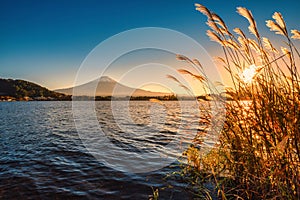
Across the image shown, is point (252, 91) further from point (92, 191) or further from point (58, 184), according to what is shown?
point (58, 184)

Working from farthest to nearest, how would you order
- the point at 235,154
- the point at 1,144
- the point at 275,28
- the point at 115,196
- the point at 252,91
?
the point at 1,144 < the point at 115,196 < the point at 235,154 < the point at 252,91 < the point at 275,28

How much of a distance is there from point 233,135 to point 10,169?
741 centimetres

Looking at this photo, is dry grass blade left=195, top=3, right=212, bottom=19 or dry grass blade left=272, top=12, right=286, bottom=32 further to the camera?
dry grass blade left=195, top=3, right=212, bottom=19

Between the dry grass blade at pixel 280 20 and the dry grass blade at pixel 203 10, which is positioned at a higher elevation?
the dry grass blade at pixel 203 10

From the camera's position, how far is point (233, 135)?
14.6ft

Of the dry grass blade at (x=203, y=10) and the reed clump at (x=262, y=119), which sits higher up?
the dry grass blade at (x=203, y=10)

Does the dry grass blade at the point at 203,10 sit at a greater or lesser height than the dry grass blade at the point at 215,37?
greater

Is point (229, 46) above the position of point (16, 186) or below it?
above

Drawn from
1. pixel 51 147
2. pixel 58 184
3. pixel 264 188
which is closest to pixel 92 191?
pixel 58 184

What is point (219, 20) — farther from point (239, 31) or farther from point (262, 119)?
point (262, 119)

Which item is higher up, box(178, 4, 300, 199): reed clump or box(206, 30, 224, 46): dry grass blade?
A: box(206, 30, 224, 46): dry grass blade

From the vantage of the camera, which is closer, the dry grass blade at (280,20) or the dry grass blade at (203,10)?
the dry grass blade at (280,20)

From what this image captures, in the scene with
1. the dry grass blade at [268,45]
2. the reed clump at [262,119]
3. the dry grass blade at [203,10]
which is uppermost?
the dry grass blade at [203,10]

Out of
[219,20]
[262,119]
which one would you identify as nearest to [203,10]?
[219,20]
